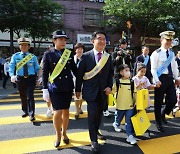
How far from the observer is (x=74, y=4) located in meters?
22.6

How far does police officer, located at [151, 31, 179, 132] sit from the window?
19.2 metres

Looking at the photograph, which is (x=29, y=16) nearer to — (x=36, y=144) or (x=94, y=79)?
(x=36, y=144)

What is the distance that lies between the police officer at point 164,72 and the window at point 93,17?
62.8ft

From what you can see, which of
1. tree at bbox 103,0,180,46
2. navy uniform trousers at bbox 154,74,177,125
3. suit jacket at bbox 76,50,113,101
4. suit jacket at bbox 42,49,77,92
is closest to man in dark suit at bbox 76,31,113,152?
suit jacket at bbox 76,50,113,101

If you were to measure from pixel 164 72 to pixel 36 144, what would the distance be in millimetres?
2703

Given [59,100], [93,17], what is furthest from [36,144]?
[93,17]

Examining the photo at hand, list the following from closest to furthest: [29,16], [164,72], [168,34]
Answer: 1. [168,34]
2. [164,72]
3. [29,16]

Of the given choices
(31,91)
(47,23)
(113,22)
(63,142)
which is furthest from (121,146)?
(113,22)

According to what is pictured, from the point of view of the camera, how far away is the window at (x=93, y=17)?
23.4 meters

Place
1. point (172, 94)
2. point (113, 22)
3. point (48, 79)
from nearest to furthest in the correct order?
point (48, 79) → point (172, 94) → point (113, 22)

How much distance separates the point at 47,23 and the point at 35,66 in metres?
12.1

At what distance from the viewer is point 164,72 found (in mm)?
4758

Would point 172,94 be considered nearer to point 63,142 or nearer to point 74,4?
point 63,142

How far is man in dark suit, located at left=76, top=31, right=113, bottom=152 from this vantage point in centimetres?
386
